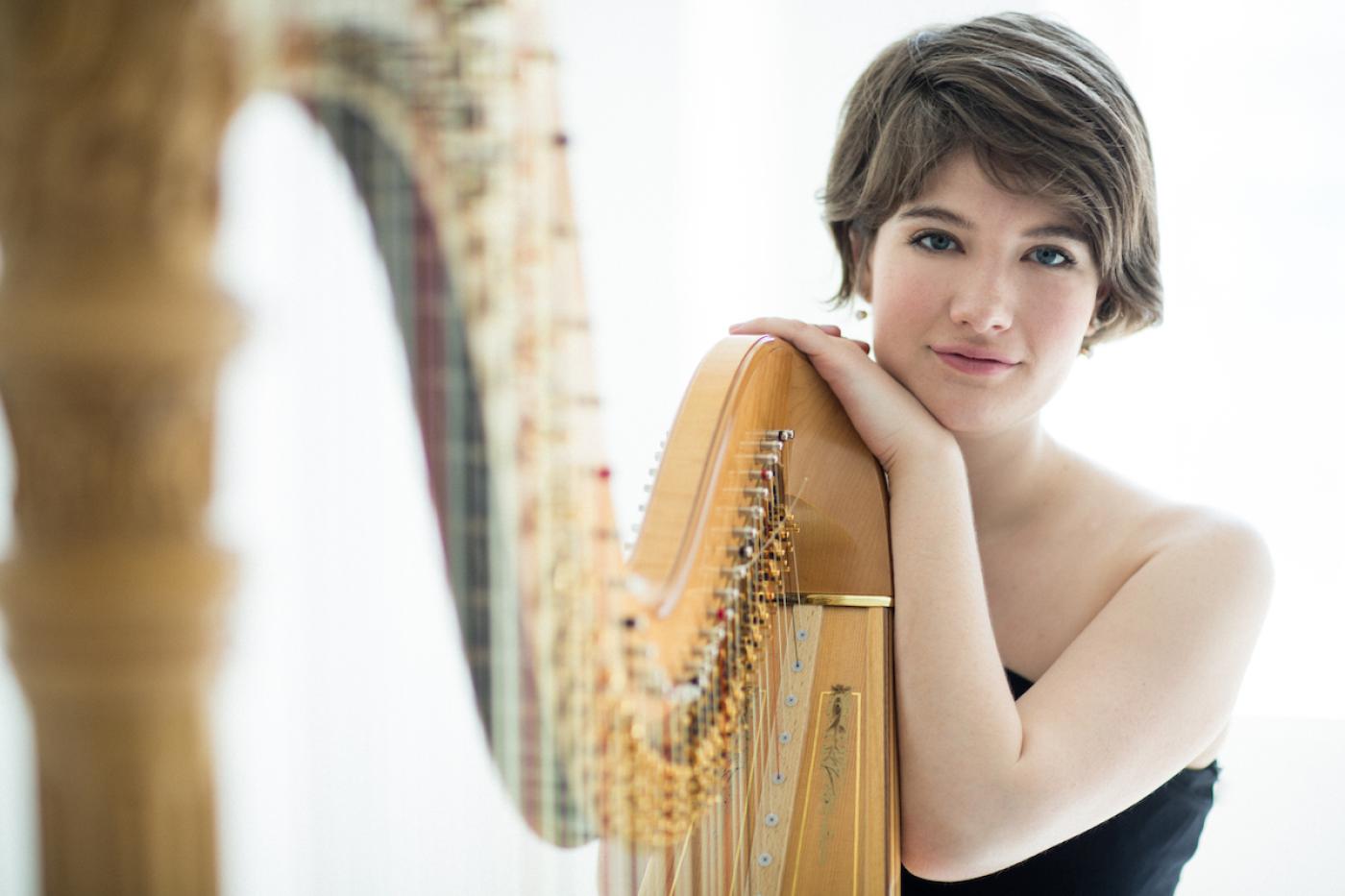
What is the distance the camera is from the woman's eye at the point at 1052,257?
4.27 ft

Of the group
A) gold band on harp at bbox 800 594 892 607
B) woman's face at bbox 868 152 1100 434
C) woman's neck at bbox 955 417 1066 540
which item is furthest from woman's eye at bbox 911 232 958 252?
gold band on harp at bbox 800 594 892 607

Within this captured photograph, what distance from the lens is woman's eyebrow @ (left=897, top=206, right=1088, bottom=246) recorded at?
4.21 feet

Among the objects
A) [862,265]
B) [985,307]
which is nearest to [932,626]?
[985,307]

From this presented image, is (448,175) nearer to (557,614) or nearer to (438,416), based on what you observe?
(438,416)

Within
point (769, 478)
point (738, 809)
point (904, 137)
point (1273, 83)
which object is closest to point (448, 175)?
point (769, 478)

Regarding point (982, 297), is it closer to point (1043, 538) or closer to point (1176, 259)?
point (1043, 538)

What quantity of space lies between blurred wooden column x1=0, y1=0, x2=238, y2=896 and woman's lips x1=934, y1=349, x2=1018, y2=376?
105 centimetres

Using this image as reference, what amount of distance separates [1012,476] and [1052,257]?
1.03 feet

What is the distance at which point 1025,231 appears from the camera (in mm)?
1281

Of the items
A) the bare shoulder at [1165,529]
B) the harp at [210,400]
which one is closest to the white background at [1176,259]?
the bare shoulder at [1165,529]

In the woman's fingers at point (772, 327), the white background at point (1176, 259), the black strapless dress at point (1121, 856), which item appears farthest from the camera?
the white background at point (1176, 259)

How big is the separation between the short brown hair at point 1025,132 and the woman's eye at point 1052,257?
33 mm

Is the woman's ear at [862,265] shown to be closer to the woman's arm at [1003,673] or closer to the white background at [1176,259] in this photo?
the woman's arm at [1003,673]

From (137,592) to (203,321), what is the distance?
0.07 metres
